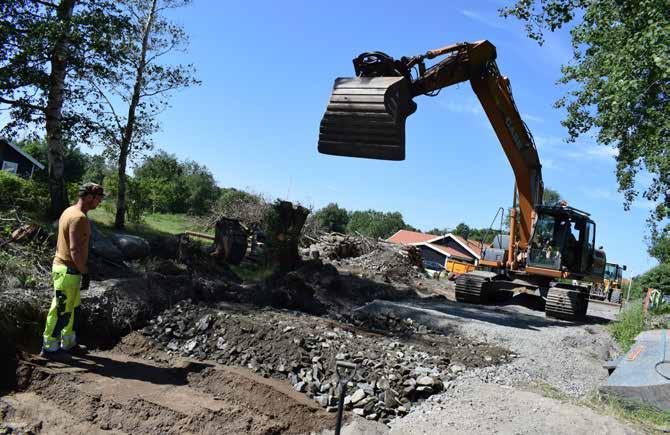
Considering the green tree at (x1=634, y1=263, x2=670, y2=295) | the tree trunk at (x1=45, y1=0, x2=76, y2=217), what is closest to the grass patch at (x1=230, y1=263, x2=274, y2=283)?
the tree trunk at (x1=45, y1=0, x2=76, y2=217)

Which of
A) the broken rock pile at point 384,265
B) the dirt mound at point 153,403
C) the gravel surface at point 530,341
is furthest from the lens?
the broken rock pile at point 384,265

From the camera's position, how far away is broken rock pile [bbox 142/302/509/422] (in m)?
5.12

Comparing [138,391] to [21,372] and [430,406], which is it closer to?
[21,372]

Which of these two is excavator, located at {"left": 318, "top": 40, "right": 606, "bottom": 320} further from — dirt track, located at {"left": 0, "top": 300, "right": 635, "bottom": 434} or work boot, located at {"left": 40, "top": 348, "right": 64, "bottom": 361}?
work boot, located at {"left": 40, "top": 348, "right": 64, "bottom": 361}

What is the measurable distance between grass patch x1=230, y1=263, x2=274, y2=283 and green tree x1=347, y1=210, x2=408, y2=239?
5949 cm

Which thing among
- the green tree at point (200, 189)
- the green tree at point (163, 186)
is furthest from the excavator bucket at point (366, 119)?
the green tree at point (200, 189)

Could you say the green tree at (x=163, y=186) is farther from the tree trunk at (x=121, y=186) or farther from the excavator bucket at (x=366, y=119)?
the excavator bucket at (x=366, y=119)

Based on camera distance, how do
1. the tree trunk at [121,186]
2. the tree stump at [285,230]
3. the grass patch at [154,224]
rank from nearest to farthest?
1. the tree stump at [285,230]
2. the tree trunk at [121,186]
3. the grass patch at [154,224]

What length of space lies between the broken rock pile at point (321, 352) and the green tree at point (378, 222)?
66.0 m

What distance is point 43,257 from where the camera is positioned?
22.9 feet

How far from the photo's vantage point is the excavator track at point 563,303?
10383 millimetres

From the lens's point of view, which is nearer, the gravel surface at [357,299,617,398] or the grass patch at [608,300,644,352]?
the gravel surface at [357,299,617,398]

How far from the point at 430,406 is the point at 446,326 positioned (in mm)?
3737

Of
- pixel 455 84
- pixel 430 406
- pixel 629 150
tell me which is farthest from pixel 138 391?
pixel 629 150
